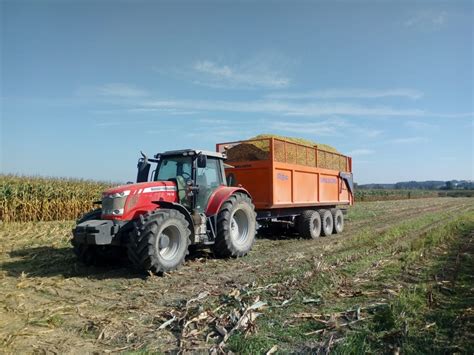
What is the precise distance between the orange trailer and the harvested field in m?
2.48

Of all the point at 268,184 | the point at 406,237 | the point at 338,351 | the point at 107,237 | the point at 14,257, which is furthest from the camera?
the point at 406,237

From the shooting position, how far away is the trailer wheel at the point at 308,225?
41.4 feet

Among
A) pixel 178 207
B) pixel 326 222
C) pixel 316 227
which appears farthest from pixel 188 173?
pixel 326 222

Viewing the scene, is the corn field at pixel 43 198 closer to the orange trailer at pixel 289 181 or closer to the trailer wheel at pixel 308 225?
the orange trailer at pixel 289 181

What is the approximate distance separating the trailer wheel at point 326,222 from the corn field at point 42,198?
1171 cm

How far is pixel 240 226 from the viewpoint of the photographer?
9695mm

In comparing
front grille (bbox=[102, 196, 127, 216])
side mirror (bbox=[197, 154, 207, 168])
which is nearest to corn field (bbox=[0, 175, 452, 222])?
front grille (bbox=[102, 196, 127, 216])

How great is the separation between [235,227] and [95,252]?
3170 millimetres

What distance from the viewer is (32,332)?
461cm

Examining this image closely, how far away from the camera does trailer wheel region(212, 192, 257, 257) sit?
8703 millimetres

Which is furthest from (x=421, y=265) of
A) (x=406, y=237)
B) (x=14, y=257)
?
(x=14, y=257)

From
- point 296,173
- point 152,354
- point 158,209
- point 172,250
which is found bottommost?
point 152,354

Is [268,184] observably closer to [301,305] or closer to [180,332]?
[301,305]

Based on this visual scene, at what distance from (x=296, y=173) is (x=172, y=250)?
575 cm
